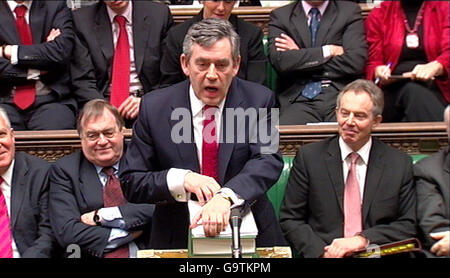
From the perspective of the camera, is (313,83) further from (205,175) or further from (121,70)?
(205,175)

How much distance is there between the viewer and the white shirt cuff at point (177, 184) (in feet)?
5.67

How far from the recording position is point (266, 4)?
10.3ft

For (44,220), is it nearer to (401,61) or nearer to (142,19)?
(142,19)

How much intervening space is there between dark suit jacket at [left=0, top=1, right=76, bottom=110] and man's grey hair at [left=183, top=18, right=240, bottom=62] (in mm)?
948

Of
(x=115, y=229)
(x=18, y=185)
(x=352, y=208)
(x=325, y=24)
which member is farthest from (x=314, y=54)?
(x=18, y=185)

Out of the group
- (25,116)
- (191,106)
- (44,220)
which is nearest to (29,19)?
(25,116)

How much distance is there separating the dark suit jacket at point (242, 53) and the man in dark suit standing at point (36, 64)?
0.32m

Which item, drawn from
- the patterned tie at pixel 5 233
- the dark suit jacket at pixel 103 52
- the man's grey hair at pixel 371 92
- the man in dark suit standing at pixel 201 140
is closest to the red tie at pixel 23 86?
the dark suit jacket at pixel 103 52

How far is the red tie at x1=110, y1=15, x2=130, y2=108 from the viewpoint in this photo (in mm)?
2707

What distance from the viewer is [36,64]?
2656 millimetres

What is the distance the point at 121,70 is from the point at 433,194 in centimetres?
110
